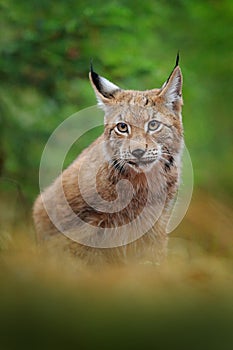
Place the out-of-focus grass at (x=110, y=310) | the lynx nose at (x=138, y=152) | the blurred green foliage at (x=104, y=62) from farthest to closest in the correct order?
the blurred green foliage at (x=104, y=62)
the lynx nose at (x=138, y=152)
the out-of-focus grass at (x=110, y=310)

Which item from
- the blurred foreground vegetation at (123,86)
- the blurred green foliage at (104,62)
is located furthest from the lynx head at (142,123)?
the blurred green foliage at (104,62)

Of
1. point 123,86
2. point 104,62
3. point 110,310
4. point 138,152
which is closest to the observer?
point 110,310

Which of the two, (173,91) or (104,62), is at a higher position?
(104,62)

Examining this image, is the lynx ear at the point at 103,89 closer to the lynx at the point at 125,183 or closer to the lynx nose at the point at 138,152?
the lynx at the point at 125,183

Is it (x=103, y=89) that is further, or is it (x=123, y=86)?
(x=123, y=86)

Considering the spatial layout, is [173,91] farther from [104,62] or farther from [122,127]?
[104,62]

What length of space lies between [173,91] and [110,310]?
0.74 m

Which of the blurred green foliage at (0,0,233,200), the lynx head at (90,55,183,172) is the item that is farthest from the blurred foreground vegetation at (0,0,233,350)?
the lynx head at (90,55,183,172)

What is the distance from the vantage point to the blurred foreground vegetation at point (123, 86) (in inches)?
80.2

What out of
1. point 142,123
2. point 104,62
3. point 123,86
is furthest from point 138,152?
point 104,62

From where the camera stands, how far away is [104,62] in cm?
296

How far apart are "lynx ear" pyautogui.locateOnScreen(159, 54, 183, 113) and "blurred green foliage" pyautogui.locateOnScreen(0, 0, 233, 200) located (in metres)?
0.81

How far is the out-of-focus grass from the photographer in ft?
5.41

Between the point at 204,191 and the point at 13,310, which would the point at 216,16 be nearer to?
the point at 204,191
